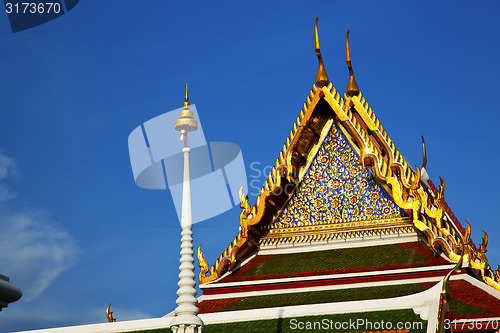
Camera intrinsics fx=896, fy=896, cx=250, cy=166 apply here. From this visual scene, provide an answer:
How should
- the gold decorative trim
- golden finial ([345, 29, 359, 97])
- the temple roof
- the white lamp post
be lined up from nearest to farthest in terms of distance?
1. the white lamp post
2. the temple roof
3. the gold decorative trim
4. golden finial ([345, 29, 359, 97])

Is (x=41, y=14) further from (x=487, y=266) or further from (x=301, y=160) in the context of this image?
(x=487, y=266)

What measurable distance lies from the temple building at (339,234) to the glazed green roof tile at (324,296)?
2 centimetres

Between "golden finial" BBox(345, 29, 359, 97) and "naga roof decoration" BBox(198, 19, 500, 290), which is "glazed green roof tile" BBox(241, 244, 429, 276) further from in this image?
"golden finial" BBox(345, 29, 359, 97)

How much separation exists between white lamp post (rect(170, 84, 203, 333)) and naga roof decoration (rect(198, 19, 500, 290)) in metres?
4.79

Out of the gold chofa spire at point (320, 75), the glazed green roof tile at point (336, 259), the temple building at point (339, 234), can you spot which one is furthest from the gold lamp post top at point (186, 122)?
the gold chofa spire at point (320, 75)

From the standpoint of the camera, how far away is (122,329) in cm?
1209

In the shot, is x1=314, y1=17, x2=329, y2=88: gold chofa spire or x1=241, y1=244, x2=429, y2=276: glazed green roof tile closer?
x1=241, y1=244, x2=429, y2=276: glazed green roof tile

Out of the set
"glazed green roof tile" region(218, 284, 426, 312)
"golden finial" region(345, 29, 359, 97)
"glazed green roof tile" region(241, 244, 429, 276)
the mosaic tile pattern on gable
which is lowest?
"glazed green roof tile" region(218, 284, 426, 312)

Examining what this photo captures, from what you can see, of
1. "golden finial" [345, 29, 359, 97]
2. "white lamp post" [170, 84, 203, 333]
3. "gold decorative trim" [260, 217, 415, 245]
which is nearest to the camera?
"white lamp post" [170, 84, 203, 333]

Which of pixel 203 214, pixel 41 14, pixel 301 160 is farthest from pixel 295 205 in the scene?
pixel 41 14

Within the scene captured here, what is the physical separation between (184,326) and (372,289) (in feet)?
16.0

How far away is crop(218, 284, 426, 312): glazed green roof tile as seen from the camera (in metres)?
12.7

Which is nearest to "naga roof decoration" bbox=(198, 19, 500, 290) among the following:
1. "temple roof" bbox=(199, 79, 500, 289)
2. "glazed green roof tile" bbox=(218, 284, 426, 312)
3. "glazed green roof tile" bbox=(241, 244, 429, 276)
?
"temple roof" bbox=(199, 79, 500, 289)

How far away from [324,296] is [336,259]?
38.5 inches
